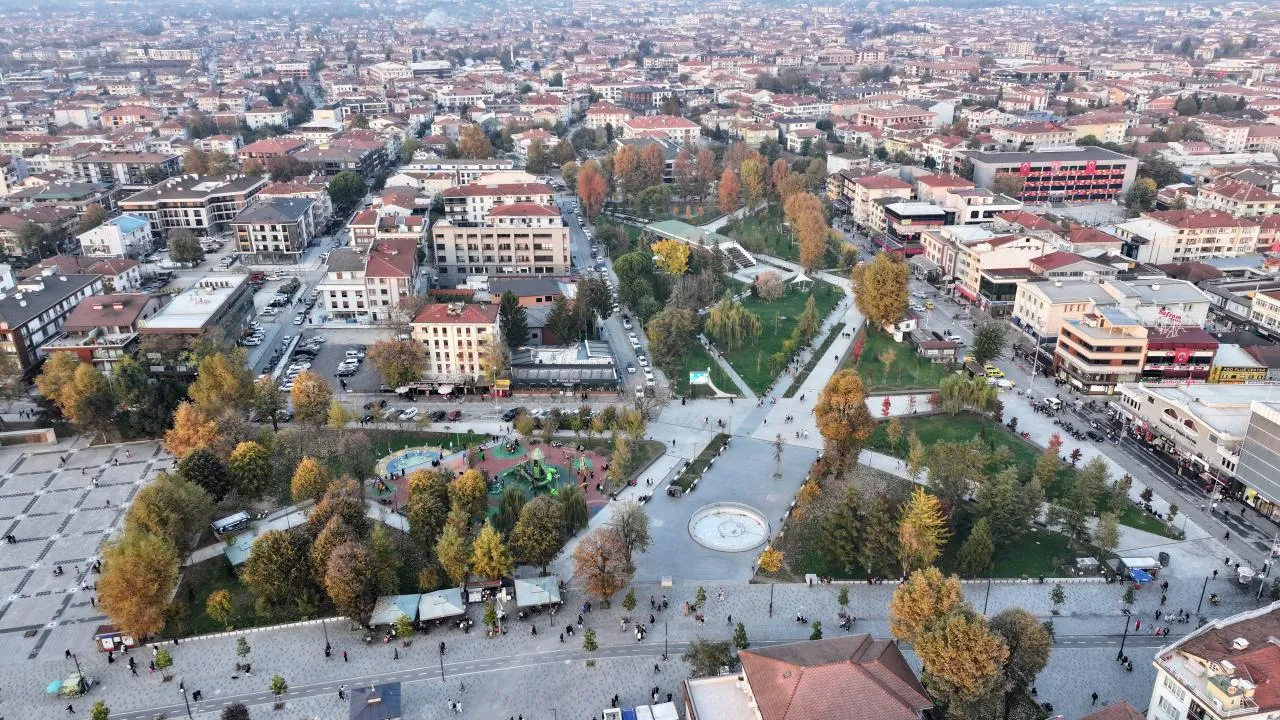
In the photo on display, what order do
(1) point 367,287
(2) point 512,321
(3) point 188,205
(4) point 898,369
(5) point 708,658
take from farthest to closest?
1. (3) point 188,205
2. (1) point 367,287
3. (2) point 512,321
4. (4) point 898,369
5. (5) point 708,658

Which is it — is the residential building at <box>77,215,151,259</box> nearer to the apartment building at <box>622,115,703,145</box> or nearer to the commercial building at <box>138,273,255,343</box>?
the commercial building at <box>138,273,255,343</box>

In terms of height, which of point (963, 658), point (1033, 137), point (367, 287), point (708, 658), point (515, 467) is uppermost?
point (1033, 137)

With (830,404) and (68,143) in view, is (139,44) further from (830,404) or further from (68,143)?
(830,404)

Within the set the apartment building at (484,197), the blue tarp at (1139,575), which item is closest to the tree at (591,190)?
the apartment building at (484,197)

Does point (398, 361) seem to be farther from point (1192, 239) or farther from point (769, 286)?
point (1192, 239)

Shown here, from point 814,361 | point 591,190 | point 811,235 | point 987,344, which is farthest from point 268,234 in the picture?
point 987,344

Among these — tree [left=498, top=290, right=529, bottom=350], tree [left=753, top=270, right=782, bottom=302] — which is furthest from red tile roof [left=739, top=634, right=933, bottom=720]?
tree [left=753, top=270, right=782, bottom=302]
